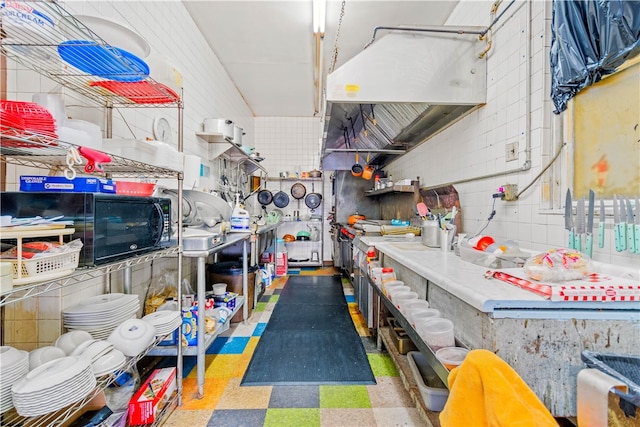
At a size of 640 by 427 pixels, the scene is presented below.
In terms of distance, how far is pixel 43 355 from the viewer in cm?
112

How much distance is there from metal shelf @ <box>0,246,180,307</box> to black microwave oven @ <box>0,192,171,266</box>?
0.12 feet

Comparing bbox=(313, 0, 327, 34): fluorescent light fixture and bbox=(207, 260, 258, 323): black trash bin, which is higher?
bbox=(313, 0, 327, 34): fluorescent light fixture

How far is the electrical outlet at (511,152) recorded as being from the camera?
1.78 m

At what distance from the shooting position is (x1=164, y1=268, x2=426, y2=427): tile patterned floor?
1556mm

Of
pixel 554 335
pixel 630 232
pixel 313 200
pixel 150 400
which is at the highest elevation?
pixel 313 200

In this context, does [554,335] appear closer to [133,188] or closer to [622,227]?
[622,227]

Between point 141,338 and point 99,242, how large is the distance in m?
0.53

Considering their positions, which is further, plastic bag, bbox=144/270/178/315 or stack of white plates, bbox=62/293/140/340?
plastic bag, bbox=144/270/178/315

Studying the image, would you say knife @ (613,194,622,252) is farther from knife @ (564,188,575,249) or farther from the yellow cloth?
the yellow cloth

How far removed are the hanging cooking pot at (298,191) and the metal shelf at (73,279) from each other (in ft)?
13.1

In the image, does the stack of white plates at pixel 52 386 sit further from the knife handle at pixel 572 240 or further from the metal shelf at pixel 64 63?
the knife handle at pixel 572 240

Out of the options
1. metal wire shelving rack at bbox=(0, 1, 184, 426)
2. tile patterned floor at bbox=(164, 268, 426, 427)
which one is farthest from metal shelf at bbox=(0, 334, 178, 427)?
tile patterned floor at bbox=(164, 268, 426, 427)

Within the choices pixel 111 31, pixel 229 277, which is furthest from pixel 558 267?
pixel 229 277

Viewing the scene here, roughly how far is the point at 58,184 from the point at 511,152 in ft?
7.91
